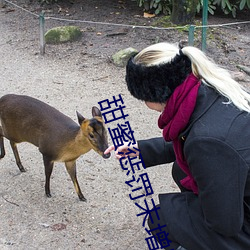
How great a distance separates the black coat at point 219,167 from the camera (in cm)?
199

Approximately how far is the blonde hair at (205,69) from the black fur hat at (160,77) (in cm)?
2

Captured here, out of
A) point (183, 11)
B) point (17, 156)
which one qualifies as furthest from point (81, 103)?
point (183, 11)

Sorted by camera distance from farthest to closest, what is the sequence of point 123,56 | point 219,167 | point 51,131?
point 123,56
point 51,131
point 219,167

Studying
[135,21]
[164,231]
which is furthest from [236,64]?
[164,231]

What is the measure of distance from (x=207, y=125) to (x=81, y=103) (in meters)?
3.24

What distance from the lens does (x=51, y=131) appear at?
3420 mm

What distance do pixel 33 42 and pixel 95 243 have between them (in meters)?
4.45

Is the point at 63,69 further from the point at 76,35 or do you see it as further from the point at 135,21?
the point at 135,21

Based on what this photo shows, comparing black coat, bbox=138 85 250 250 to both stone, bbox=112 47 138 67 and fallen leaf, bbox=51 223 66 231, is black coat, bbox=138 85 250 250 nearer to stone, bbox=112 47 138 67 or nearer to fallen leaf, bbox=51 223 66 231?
fallen leaf, bbox=51 223 66 231

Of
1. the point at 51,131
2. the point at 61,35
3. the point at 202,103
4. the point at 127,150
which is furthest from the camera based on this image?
the point at 61,35

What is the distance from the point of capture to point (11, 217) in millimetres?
3418

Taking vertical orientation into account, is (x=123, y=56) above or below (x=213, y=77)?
below

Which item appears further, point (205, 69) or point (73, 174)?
point (73, 174)

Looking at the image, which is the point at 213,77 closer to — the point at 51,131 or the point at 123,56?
the point at 51,131
